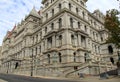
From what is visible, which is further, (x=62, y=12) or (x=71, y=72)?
(x=62, y=12)

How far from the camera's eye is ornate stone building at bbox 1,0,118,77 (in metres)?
32.7

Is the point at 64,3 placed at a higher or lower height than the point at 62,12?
higher

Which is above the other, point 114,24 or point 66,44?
point 114,24

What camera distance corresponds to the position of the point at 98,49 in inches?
2096

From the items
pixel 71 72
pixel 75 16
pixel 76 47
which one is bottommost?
pixel 71 72

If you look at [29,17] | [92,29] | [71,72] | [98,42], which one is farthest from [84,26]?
[29,17]

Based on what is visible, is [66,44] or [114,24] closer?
[114,24]

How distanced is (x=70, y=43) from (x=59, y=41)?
3.95 m

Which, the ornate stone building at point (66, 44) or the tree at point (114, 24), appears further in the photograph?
the ornate stone building at point (66, 44)

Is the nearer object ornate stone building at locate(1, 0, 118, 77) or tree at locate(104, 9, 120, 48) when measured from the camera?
tree at locate(104, 9, 120, 48)

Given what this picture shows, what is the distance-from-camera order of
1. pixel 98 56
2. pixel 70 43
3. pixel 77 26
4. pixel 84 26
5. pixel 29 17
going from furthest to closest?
pixel 29 17, pixel 98 56, pixel 84 26, pixel 77 26, pixel 70 43

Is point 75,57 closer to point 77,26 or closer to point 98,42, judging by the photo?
point 77,26

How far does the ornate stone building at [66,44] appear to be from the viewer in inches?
1288

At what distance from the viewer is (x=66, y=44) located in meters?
36.5
